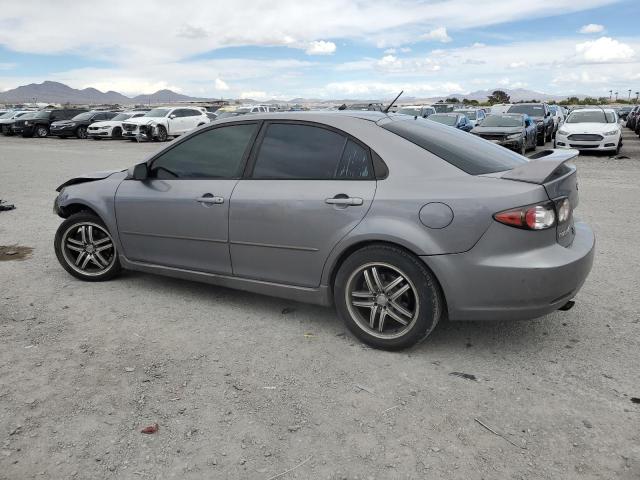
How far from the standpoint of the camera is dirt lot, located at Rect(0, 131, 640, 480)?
2.54 m

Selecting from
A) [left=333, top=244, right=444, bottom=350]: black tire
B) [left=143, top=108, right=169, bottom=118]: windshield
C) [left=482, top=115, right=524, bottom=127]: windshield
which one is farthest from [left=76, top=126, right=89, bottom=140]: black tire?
[left=333, top=244, right=444, bottom=350]: black tire

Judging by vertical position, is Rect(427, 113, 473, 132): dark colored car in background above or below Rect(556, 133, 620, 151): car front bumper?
above

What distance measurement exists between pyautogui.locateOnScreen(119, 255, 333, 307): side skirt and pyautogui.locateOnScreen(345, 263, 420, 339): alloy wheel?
23cm

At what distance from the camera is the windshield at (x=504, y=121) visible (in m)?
17.8

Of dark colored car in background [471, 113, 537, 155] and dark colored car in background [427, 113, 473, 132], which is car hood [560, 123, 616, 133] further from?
dark colored car in background [427, 113, 473, 132]

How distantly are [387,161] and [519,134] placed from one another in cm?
1470

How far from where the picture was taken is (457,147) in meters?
3.80

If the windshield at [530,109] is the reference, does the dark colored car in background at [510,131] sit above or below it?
below

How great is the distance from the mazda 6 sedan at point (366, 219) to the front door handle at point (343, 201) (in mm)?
10

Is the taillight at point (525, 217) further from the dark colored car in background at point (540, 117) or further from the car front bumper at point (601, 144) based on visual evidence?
the dark colored car in background at point (540, 117)

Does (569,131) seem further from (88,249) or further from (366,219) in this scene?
(88,249)

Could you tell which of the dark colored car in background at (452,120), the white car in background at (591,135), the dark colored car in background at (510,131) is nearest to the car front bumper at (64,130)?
the dark colored car in background at (452,120)

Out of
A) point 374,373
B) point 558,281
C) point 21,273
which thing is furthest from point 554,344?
point 21,273

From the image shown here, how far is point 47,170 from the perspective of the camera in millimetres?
14594
